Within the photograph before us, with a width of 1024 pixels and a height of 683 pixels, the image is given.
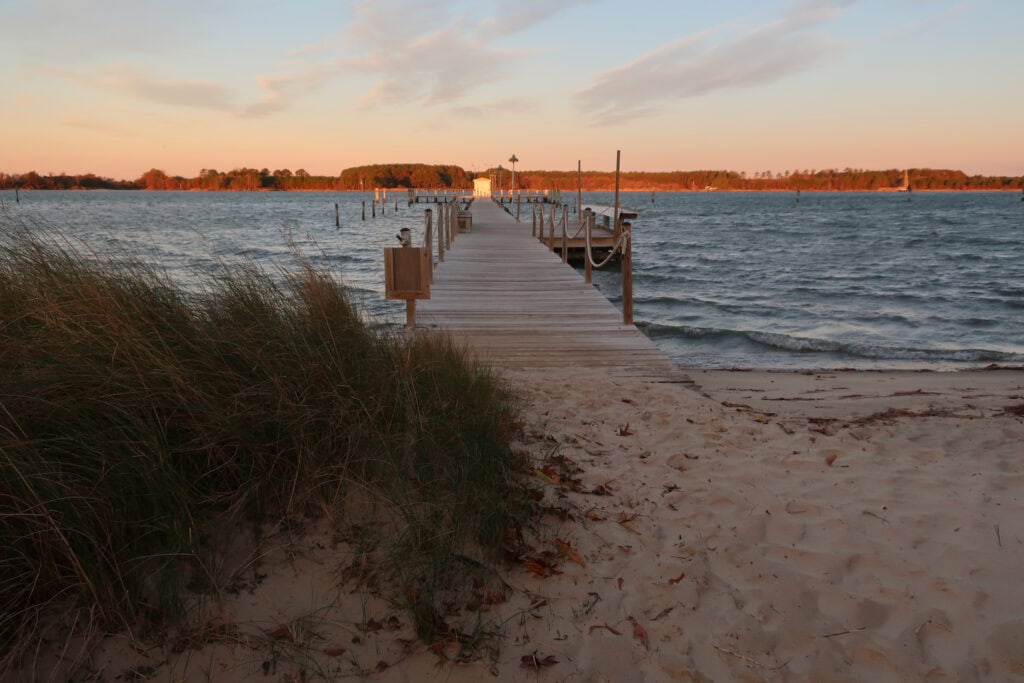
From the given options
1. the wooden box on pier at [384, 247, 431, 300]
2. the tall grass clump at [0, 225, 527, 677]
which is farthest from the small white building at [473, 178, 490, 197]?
the tall grass clump at [0, 225, 527, 677]

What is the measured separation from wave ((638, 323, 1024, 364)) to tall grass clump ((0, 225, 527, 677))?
853 centimetres

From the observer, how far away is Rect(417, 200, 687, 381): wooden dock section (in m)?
6.92

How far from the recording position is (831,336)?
1238 cm

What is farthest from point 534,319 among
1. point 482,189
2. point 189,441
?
point 482,189

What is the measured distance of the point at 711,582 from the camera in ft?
9.52

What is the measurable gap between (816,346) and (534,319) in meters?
5.07

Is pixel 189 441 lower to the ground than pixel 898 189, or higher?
lower

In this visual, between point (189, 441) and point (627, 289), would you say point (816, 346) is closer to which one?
point (627, 289)

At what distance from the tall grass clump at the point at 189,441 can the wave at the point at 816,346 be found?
853 cm

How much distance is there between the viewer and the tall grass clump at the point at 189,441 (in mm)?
2361

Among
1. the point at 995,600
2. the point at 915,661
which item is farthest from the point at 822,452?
the point at 915,661

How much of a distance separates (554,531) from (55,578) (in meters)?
1.85

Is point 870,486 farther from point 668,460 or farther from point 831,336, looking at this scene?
point 831,336

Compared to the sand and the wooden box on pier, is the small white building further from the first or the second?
the sand
